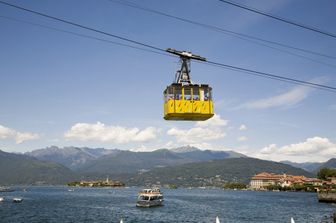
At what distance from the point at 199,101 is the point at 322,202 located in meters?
160

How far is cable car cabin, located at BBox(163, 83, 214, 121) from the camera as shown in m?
25.6

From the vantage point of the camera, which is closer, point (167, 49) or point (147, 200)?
point (167, 49)

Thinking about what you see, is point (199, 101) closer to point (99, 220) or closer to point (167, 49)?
point (167, 49)

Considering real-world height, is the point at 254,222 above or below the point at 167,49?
below

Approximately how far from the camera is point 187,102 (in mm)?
25766

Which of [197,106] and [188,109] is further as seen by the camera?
[197,106]

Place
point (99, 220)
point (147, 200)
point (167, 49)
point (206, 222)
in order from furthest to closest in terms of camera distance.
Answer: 1. point (147, 200)
2. point (99, 220)
3. point (206, 222)
4. point (167, 49)

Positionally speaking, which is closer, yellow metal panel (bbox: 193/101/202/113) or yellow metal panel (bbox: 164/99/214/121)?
yellow metal panel (bbox: 164/99/214/121)

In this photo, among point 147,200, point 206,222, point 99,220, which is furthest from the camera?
point 147,200

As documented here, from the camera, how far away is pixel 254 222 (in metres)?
91.9

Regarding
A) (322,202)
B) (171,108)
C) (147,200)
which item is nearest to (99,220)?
(147,200)

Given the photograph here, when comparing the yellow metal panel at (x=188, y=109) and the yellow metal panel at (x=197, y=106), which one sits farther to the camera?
the yellow metal panel at (x=197, y=106)

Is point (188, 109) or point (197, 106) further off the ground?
point (197, 106)

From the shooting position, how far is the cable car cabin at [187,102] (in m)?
25.6
